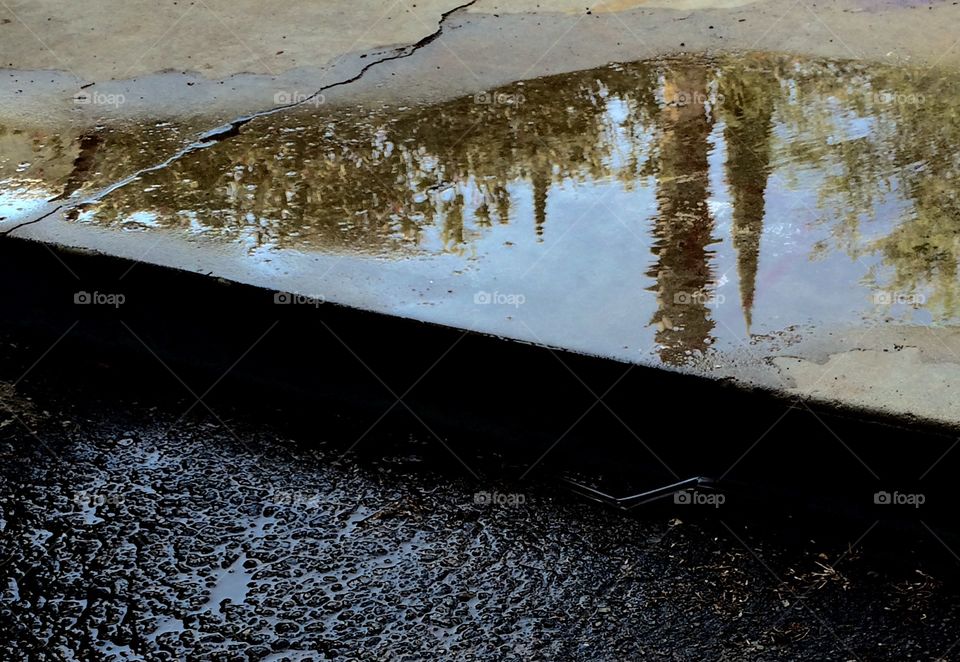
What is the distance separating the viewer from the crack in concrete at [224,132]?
9.09 feet

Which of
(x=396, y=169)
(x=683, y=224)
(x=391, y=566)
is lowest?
(x=391, y=566)

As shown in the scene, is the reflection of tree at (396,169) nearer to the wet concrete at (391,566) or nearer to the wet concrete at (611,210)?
the wet concrete at (611,210)

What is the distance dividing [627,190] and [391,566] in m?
1.20

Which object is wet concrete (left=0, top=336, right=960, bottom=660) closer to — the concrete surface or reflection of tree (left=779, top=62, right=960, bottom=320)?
the concrete surface

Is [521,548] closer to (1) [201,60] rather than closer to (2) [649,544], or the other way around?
(2) [649,544]

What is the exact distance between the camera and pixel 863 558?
1937 millimetres

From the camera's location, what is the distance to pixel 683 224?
253 centimetres

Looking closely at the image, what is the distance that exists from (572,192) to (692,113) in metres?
0.61

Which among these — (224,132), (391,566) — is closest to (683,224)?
(391,566)

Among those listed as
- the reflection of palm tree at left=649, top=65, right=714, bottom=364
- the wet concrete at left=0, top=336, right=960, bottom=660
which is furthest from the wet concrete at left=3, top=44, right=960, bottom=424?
the wet concrete at left=0, top=336, right=960, bottom=660

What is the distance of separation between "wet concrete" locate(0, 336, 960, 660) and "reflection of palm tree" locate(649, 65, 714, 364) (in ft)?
1.21

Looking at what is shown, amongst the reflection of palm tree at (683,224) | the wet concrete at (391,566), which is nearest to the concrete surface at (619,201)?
the reflection of palm tree at (683,224)

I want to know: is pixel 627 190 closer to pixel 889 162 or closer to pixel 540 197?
pixel 540 197

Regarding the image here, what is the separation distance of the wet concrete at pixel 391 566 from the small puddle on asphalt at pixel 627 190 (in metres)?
0.39
